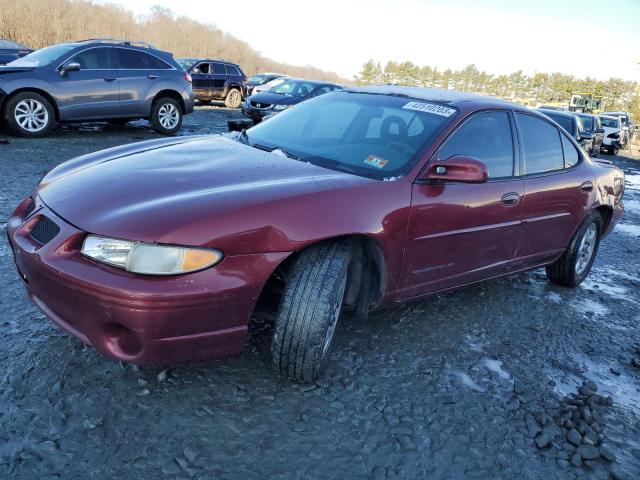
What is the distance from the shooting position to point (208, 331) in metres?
2.08

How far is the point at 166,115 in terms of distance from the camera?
9875 mm

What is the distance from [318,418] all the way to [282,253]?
0.76 meters

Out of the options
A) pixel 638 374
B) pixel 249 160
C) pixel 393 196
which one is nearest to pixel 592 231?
pixel 638 374

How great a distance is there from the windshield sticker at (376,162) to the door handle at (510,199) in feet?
2.99

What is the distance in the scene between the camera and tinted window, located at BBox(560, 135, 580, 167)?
12.8ft

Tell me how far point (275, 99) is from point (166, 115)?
134 inches

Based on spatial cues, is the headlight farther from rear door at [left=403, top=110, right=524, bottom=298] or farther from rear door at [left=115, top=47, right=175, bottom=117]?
rear door at [left=115, top=47, right=175, bottom=117]

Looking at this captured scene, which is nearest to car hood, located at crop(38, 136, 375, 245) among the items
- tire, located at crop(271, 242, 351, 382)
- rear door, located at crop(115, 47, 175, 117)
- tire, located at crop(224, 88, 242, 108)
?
tire, located at crop(271, 242, 351, 382)

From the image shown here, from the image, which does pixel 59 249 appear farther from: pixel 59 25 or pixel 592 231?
pixel 59 25

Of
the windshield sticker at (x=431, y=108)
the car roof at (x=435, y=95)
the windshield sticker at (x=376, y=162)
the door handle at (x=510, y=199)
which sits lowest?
the door handle at (x=510, y=199)

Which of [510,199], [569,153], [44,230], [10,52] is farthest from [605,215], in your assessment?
[10,52]

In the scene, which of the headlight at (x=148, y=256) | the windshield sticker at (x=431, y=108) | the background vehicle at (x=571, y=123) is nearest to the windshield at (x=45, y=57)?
the windshield sticker at (x=431, y=108)

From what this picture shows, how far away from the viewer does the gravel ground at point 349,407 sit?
193 cm

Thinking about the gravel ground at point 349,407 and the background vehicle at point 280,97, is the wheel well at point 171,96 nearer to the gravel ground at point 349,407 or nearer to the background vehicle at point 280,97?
the background vehicle at point 280,97
